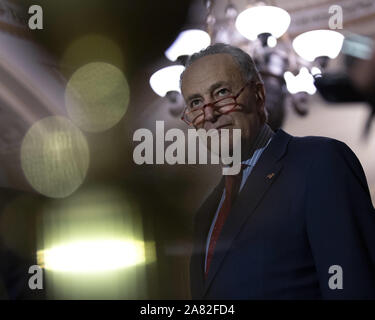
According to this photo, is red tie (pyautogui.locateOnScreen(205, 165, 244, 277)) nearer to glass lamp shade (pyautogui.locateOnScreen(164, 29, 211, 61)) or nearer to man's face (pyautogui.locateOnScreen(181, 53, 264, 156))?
man's face (pyautogui.locateOnScreen(181, 53, 264, 156))

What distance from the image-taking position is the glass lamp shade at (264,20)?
2.58 metres

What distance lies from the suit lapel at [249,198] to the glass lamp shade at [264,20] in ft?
5.02

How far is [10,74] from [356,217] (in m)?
2.70

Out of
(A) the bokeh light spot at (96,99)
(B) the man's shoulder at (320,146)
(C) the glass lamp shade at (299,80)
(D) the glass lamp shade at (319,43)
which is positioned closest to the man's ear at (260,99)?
(B) the man's shoulder at (320,146)

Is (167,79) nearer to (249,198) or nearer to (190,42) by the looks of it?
(190,42)

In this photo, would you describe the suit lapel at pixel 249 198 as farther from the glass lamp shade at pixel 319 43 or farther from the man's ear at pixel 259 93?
the glass lamp shade at pixel 319 43

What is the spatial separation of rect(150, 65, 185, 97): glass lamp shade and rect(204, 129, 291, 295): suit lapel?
5.08ft

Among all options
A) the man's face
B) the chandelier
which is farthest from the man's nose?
the chandelier

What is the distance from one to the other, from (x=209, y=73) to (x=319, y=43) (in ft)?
5.23

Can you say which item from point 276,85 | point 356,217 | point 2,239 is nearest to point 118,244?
point 2,239

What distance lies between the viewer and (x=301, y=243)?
116 centimetres

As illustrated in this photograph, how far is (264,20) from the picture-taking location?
259cm

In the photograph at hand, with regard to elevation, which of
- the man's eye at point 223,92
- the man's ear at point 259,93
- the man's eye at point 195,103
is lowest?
the man's eye at point 195,103
